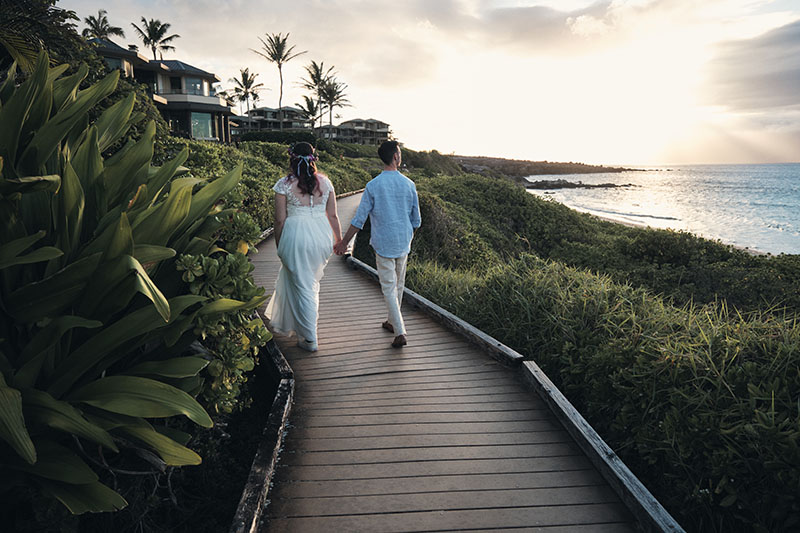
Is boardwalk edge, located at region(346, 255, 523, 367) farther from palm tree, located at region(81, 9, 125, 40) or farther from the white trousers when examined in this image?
palm tree, located at region(81, 9, 125, 40)

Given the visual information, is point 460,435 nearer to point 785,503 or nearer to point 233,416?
point 785,503

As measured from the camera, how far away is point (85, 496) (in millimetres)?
1800

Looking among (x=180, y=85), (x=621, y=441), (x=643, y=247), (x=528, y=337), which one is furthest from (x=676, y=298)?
(x=180, y=85)

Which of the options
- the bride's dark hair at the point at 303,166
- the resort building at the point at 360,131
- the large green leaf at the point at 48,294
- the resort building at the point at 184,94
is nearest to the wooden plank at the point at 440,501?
the large green leaf at the point at 48,294

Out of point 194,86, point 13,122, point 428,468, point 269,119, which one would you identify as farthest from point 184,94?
point 269,119

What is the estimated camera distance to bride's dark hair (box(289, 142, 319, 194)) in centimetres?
417

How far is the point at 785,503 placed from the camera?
2.24m

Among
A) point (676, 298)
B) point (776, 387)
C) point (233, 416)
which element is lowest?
point (676, 298)

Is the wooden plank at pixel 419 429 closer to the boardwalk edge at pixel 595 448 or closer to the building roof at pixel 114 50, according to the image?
the boardwalk edge at pixel 595 448

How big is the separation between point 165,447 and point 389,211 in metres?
2.90

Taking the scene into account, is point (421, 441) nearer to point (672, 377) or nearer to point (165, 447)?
point (165, 447)

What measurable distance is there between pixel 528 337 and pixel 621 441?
156cm

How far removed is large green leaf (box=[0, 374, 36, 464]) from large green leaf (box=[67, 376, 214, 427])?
277 millimetres

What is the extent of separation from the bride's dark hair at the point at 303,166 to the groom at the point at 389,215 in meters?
0.51
